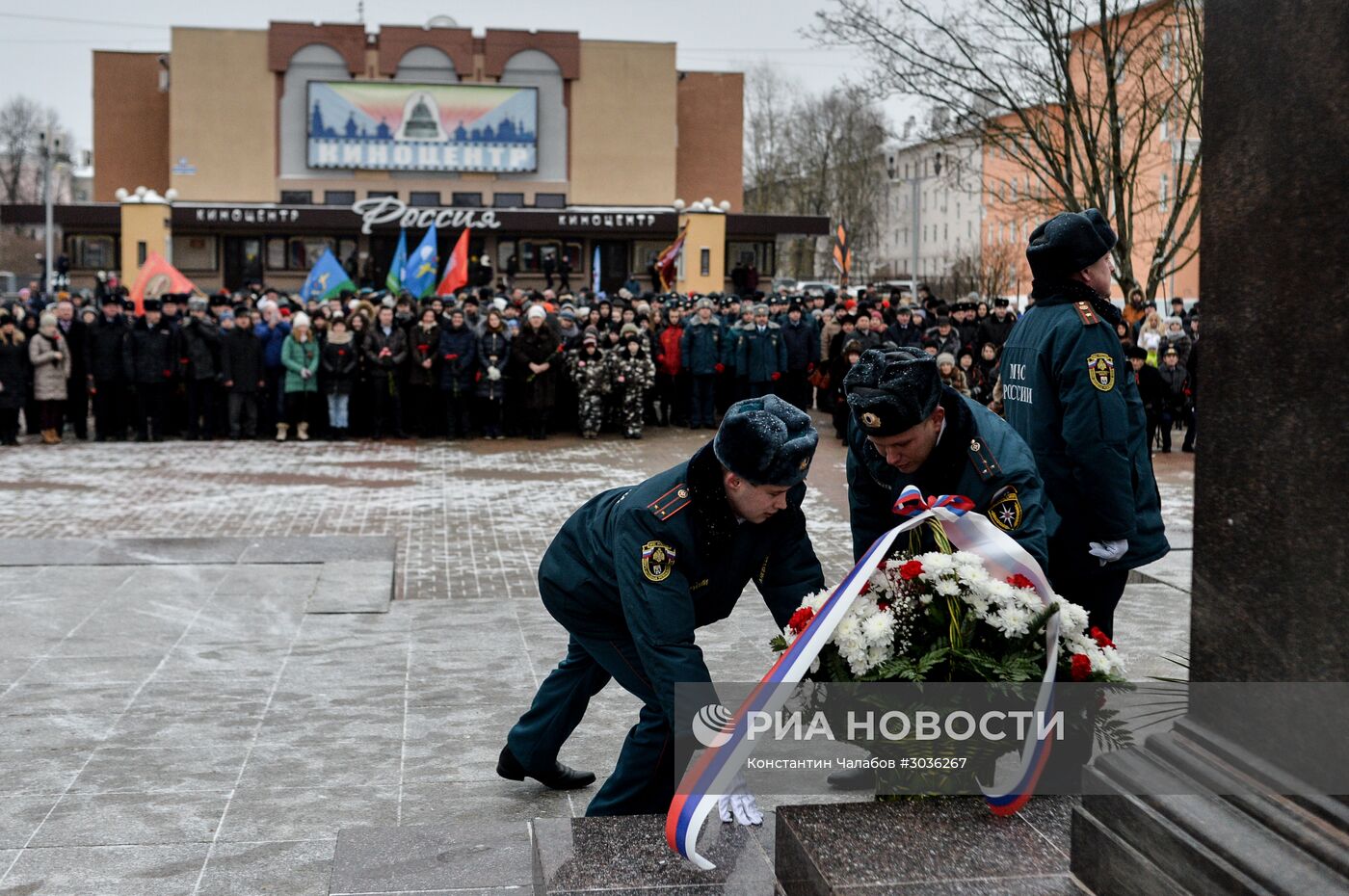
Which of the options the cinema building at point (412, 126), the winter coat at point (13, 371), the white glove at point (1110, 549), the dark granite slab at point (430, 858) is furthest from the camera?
the cinema building at point (412, 126)

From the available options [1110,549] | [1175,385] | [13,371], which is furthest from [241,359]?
[1110,549]

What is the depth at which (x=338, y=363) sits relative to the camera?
760 inches

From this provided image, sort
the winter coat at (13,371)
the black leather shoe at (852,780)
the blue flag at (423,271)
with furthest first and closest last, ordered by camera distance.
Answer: the blue flag at (423,271)
the winter coat at (13,371)
the black leather shoe at (852,780)

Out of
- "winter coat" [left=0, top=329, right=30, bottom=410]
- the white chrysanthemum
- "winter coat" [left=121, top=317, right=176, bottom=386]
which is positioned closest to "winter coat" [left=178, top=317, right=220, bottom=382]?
"winter coat" [left=121, top=317, right=176, bottom=386]

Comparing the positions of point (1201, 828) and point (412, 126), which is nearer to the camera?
point (1201, 828)

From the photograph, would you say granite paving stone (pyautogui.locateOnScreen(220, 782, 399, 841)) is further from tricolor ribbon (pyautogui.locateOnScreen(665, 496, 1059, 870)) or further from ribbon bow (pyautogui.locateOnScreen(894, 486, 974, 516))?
ribbon bow (pyautogui.locateOnScreen(894, 486, 974, 516))

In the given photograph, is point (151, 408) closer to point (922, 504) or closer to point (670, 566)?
point (670, 566)

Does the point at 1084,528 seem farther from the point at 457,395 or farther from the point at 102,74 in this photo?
the point at 102,74

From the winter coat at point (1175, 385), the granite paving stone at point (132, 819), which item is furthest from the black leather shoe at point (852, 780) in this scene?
the winter coat at point (1175, 385)

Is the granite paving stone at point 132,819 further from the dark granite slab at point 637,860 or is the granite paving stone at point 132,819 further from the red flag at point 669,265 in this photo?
the red flag at point 669,265

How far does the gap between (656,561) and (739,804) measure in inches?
27.8

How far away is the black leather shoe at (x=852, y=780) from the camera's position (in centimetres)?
521

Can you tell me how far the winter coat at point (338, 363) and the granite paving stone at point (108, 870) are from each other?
14677 mm

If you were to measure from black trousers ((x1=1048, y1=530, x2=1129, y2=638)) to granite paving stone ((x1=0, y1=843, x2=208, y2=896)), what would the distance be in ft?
9.84
